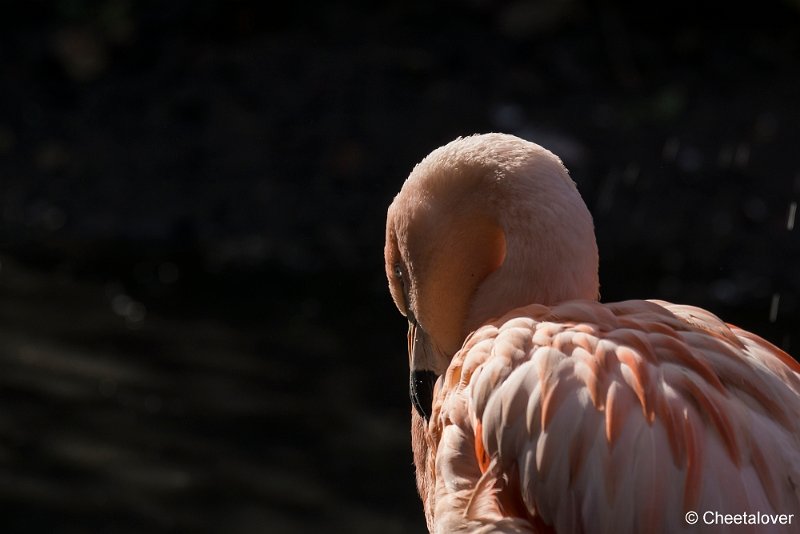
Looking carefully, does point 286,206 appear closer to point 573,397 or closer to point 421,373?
point 421,373

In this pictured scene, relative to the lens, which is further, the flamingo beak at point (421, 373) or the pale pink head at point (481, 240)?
the flamingo beak at point (421, 373)

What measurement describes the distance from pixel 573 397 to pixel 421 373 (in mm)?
679

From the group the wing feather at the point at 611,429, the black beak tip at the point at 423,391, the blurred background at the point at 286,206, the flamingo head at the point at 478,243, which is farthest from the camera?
the blurred background at the point at 286,206

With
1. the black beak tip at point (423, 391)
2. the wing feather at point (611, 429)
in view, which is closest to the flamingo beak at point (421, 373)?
the black beak tip at point (423, 391)

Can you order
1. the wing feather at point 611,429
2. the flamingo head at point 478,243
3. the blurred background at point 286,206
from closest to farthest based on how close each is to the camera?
the wing feather at point 611,429
the flamingo head at point 478,243
the blurred background at point 286,206

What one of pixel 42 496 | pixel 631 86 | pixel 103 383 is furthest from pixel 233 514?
pixel 631 86

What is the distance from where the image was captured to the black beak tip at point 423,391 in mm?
2594

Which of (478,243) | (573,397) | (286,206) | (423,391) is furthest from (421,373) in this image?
(286,206)

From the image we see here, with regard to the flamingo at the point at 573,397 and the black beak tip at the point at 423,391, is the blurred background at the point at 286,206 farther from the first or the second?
the flamingo at the point at 573,397

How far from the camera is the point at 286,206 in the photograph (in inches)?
286

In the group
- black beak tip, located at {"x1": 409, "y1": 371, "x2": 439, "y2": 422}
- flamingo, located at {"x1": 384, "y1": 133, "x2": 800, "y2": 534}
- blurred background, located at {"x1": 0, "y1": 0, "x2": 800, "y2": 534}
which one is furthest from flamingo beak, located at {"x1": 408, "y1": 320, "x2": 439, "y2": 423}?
blurred background, located at {"x1": 0, "y1": 0, "x2": 800, "y2": 534}

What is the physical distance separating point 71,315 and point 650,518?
4660mm

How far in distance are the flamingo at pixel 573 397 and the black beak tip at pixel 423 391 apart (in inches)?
4.7

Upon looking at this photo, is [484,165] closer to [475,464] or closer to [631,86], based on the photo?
[475,464]
